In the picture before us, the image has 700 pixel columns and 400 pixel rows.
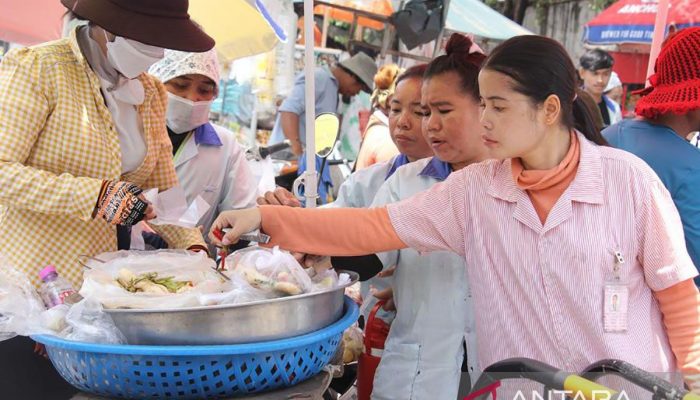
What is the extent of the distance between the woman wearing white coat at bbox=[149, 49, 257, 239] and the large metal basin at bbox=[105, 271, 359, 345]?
5.41 ft

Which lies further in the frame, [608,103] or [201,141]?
[608,103]

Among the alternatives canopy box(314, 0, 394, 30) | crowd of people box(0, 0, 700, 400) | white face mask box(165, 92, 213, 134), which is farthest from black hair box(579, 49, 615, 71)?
white face mask box(165, 92, 213, 134)

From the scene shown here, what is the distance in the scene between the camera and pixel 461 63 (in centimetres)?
245

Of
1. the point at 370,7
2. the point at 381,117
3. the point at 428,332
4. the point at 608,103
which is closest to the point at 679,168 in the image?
the point at 428,332

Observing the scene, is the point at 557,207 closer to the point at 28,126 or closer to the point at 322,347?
the point at 322,347

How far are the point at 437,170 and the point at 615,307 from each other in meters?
0.76

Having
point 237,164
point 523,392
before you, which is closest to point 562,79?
point 523,392

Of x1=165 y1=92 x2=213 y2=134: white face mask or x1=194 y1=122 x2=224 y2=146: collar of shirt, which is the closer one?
x1=165 y1=92 x2=213 y2=134: white face mask

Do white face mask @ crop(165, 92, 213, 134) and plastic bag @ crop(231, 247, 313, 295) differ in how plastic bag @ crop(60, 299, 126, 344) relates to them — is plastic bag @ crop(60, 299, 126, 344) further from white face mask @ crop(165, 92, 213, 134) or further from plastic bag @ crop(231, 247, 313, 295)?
white face mask @ crop(165, 92, 213, 134)

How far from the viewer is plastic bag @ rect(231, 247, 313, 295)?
5.75 feet

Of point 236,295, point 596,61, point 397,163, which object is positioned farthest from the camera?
point 596,61

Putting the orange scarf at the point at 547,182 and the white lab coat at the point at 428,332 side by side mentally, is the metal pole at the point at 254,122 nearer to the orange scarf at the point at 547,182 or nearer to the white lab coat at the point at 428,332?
the white lab coat at the point at 428,332

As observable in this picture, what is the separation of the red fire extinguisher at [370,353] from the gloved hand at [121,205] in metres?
0.91

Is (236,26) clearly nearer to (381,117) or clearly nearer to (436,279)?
(381,117)
